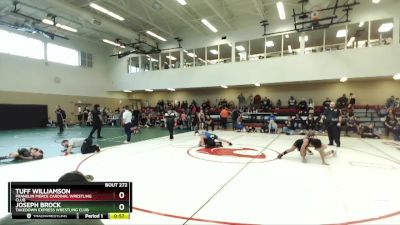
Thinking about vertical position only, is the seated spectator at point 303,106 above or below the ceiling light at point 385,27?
below

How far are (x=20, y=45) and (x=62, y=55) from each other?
3.10 metres

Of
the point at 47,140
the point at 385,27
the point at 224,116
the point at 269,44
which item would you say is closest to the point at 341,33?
the point at 385,27

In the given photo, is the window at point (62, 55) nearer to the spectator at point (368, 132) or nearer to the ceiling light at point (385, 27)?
the spectator at point (368, 132)

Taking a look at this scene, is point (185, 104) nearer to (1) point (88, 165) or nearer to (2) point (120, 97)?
(2) point (120, 97)

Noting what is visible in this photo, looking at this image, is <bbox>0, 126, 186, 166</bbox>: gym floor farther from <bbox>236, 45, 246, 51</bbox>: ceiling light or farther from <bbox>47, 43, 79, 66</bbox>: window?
<bbox>236, 45, 246, 51</bbox>: ceiling light

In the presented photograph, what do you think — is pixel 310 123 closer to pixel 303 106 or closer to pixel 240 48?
pixel 303 106

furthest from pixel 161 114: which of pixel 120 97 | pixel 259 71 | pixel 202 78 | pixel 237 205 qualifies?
pixel 237 205

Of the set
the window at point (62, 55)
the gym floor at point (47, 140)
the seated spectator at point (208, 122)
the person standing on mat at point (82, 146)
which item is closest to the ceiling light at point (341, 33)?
the seated spectator at point (208, 122)

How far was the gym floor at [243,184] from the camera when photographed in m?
3.03

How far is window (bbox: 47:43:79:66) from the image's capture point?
18625 mm

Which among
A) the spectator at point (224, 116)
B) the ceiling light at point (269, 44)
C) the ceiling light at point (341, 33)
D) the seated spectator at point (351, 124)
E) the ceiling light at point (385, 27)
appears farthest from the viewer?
the ceiling light at point (269, 44)

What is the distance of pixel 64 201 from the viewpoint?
1238 millimetres

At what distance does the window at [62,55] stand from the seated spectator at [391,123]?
23.2 meters

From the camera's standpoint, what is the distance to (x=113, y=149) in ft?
26.5
